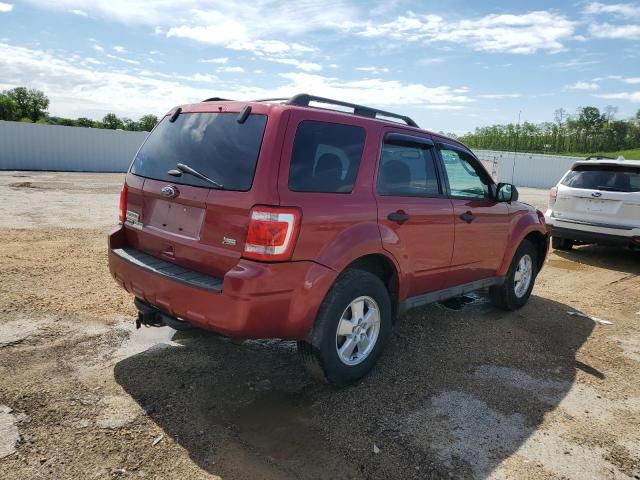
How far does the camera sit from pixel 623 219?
7.93 metres

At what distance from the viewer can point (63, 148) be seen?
984 inches

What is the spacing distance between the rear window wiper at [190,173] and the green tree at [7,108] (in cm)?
5180

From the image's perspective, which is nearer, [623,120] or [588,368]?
[588,368]

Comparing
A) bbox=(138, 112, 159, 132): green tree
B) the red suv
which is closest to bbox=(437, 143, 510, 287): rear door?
the red suv

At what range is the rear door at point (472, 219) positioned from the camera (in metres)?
4.45

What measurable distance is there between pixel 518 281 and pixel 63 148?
25.1 metres

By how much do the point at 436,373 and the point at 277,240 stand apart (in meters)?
1.87

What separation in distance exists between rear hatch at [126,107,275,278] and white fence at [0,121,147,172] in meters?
23.9

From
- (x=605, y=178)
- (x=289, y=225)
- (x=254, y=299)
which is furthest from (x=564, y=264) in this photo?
(x=254, y=299)

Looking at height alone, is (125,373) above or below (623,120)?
below

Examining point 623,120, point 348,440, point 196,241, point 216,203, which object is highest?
point 623,120

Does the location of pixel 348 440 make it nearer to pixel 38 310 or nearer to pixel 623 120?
pixel 38 310

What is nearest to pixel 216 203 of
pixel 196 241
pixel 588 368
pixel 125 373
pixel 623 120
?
pixel 196 241

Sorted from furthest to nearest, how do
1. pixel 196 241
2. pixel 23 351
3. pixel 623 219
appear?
pixel 623 219 < pixel 23 351 < pixel 196 241
